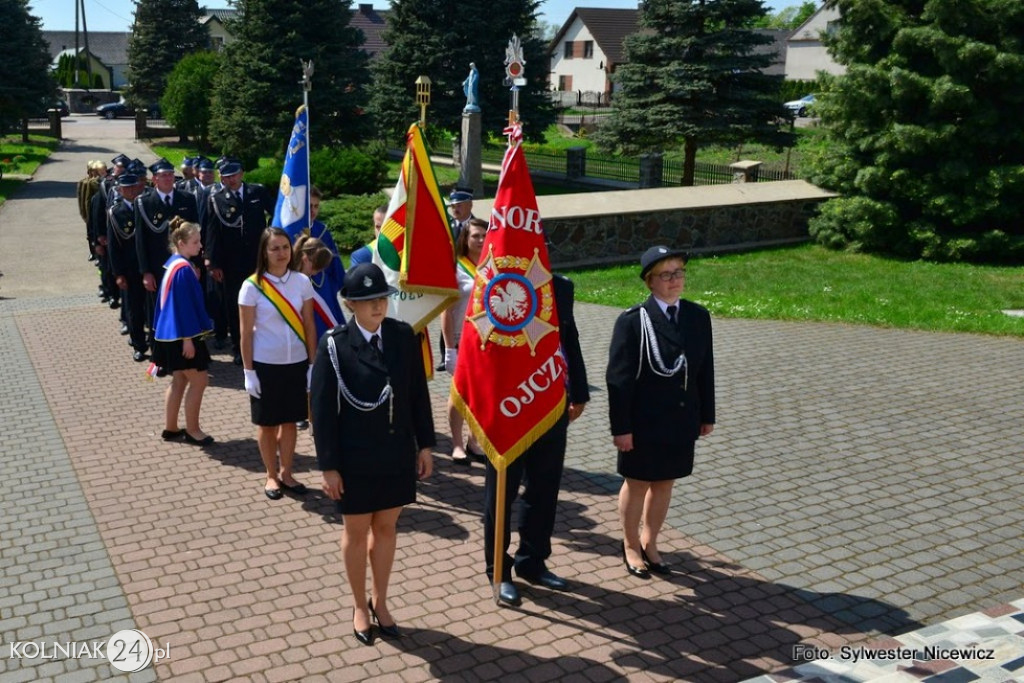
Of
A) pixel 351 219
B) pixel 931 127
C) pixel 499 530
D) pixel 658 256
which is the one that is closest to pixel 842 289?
pixel 931 127

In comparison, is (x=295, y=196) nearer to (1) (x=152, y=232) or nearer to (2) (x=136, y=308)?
(1) (x=152, y=232)

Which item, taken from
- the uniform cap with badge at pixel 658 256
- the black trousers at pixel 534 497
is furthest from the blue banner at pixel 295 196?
the uniform cap with badge at pixel 658 256

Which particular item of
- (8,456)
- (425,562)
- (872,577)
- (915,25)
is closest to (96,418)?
(8,456)

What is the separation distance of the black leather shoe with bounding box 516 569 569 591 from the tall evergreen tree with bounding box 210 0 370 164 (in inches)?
1029

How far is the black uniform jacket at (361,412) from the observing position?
5.09 m

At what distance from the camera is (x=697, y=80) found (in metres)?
26.0

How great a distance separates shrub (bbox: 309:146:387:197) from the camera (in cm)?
2245

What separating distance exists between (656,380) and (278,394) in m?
2.82

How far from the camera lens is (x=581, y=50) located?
72750 millimetres

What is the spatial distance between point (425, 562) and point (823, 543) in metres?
2.58

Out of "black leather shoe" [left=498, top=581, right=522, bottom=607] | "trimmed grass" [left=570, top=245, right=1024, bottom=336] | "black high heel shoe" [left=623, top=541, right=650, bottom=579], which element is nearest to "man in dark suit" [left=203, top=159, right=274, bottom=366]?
"trimmed grass" [left=570, top=245, right=1024, bottom=336]

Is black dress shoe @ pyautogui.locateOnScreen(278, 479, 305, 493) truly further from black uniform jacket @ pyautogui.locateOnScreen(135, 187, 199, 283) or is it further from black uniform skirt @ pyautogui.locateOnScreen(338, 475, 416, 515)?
black uniform jacket @ pyautogui.locateOnScreen(135, 187, 199, 283)

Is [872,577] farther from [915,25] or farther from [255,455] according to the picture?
[915,25]

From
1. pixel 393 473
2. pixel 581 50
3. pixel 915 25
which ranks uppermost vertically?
pixel 581 50
